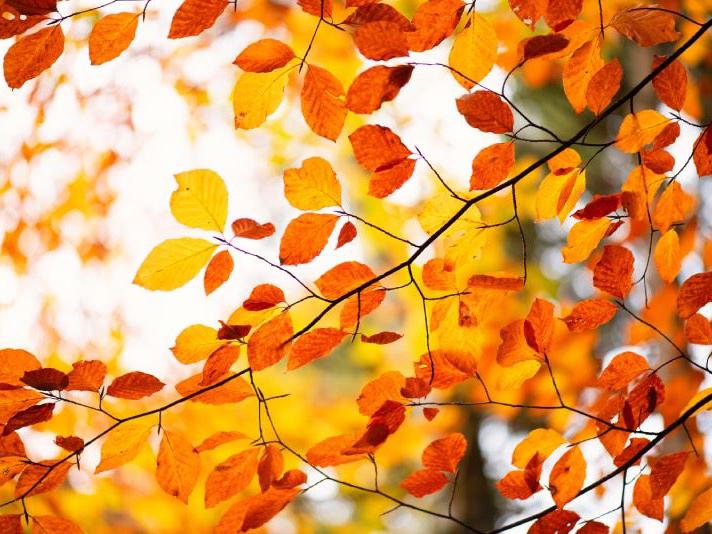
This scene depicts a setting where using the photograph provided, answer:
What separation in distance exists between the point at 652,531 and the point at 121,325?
3908 mm

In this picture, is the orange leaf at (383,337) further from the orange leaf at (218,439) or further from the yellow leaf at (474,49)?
the yellow leaf at (474,49)

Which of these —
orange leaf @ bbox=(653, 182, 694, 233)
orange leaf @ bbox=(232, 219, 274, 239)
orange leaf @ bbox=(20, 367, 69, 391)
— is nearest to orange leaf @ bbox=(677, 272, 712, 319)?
orange leaf @ bbox=(653, 182, 694, 233)

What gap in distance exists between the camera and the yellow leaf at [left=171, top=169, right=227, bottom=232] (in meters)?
0.88

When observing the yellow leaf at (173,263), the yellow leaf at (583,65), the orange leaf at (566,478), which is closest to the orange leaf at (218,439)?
the yellow leaf at (173,263)

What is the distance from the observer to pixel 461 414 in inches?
151

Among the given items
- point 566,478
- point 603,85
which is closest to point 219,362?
point 566,478

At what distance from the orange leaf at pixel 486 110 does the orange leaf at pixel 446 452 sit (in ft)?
1.43

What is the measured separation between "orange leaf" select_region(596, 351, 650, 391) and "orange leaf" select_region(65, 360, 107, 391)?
70 cm

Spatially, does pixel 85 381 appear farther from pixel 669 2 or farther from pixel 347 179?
pixel 347 179

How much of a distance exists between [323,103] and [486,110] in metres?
0.21

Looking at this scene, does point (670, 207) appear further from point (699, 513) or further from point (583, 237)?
point (699, 513)

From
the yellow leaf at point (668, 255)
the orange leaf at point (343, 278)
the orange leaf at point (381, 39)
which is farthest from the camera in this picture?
the yellow leaf at point (668, 255)

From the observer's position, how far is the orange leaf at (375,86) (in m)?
0.87

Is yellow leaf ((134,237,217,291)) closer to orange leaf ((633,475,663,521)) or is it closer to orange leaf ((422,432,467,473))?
orange leaf ((422,432,467,473))
